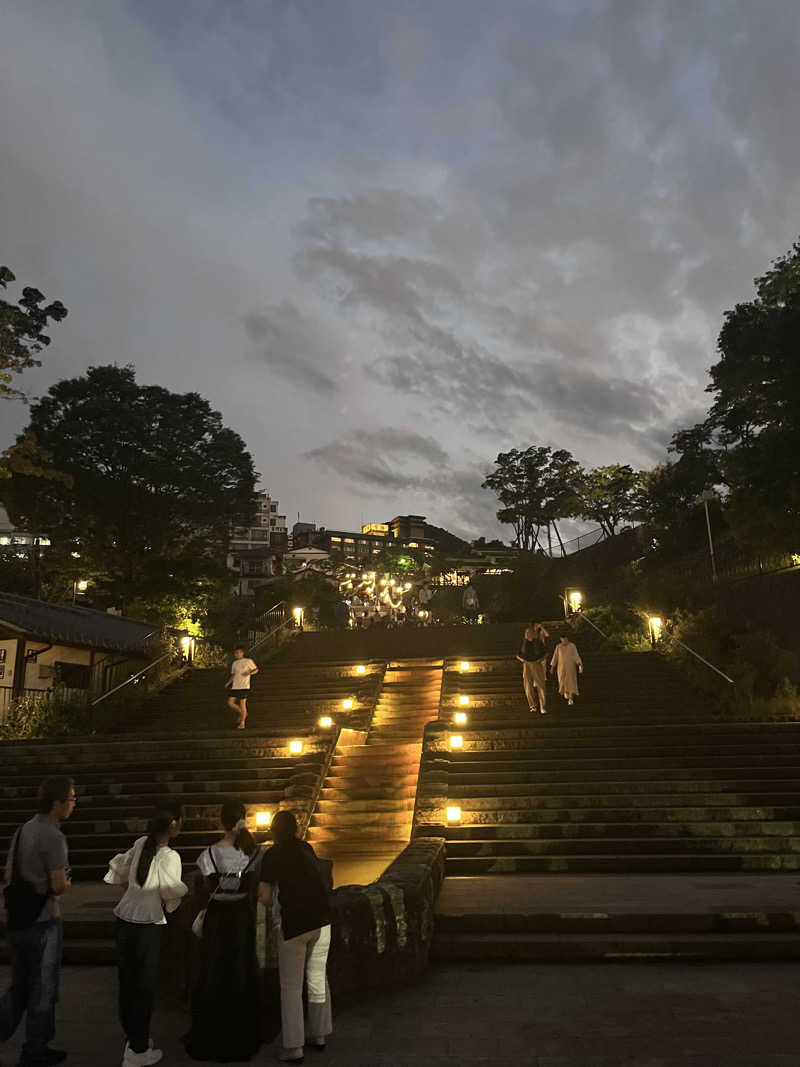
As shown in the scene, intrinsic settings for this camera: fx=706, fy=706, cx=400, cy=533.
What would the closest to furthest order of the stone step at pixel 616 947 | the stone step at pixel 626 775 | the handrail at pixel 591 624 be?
1. the stone step at pixel 616 947
2. the stone step at pixel 626 775
3. the handrail at pixel 591 624

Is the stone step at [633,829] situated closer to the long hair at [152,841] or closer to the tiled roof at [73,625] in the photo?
the long hair at [152,841]

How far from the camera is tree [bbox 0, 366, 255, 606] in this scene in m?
30.8

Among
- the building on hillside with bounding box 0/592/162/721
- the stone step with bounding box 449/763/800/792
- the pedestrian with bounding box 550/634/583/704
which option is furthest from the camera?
the building on hillside with bounding box 0/592/162/721

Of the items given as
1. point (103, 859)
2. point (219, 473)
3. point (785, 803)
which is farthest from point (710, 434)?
point (103, 859)

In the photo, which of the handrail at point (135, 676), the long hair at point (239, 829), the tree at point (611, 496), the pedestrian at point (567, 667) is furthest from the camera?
the tree at point (611, 496)

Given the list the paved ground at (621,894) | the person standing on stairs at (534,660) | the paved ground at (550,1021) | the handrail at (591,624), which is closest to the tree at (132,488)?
the handrail at (591,624)

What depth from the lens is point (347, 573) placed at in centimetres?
3794

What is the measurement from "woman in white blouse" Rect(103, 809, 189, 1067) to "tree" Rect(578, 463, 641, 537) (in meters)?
40.4

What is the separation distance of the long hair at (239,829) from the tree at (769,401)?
46.8ft

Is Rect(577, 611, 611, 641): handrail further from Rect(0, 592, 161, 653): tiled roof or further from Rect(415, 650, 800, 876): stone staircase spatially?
Rect(0, 592, 161, 653): tiled roof

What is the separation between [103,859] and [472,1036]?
6.86 meters

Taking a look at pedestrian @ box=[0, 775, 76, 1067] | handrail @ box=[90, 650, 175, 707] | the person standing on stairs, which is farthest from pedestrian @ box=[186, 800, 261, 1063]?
handrail @ box=[90, 650, 175, 707]

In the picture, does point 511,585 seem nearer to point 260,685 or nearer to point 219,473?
point 219,473

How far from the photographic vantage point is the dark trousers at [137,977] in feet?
13.7
